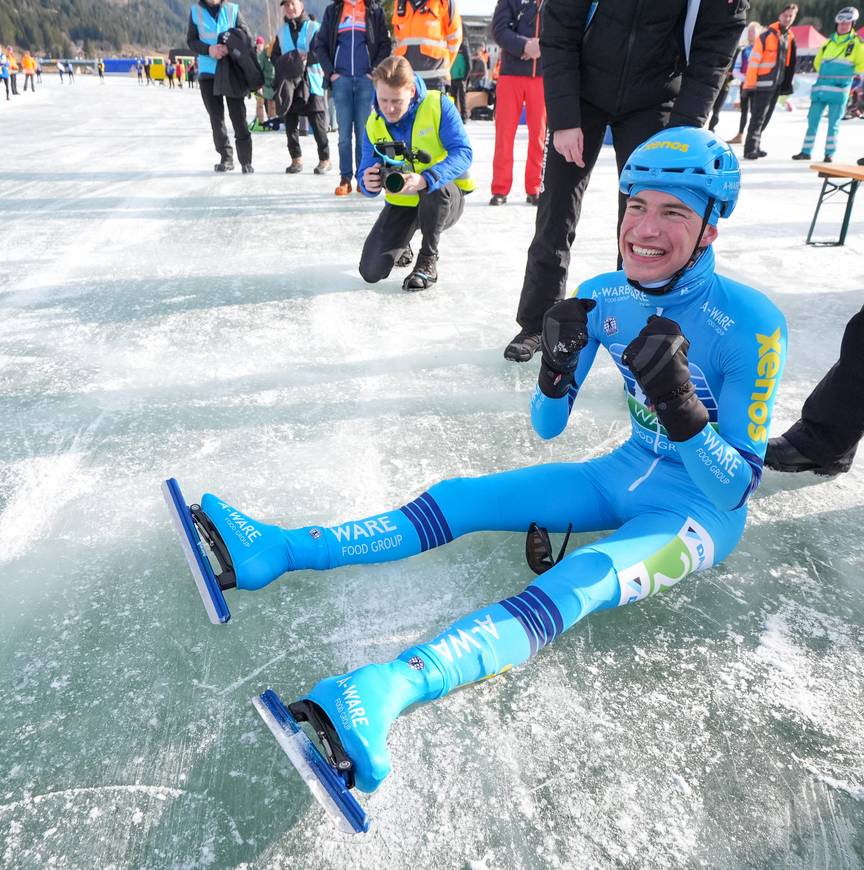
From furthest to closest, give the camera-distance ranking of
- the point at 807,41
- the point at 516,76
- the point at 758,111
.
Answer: the point at 807,41, the point at 758,111, the point at 516,76

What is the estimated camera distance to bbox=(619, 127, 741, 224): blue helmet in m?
1.61

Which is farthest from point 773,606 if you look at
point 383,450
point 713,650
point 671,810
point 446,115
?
point 446,115

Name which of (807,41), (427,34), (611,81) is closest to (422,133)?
(611,81)

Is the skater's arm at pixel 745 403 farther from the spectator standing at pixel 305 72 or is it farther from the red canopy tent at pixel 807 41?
the red canopy tent at pixel 807 41

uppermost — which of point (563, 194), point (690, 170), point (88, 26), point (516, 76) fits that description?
point (88, 26)

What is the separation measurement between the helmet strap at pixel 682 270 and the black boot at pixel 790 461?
96 centimetres

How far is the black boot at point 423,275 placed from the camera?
412cm

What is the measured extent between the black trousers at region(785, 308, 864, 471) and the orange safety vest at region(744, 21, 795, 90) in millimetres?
8385

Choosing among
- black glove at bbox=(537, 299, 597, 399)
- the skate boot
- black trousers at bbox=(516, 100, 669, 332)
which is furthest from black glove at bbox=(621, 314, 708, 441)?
black trousers at bbox=(516, 100, 669, 332)

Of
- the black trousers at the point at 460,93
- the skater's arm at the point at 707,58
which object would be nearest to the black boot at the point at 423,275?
the skater's arm at the point at 707,58

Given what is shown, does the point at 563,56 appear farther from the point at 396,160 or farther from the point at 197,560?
the point at 197,560

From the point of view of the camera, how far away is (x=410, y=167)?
392 cm

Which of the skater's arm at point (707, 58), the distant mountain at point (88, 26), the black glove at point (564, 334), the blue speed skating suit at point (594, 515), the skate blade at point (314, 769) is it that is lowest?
the skate blade at point (314, 769)

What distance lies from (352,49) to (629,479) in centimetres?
564
